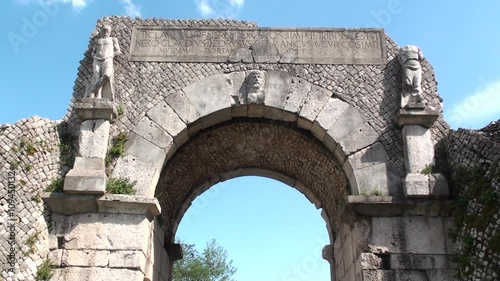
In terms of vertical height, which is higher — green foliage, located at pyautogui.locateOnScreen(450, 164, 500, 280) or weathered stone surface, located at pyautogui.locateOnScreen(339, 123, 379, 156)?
weathered stone surface, located at pyautogui.locateOnScreen(339, 123, 379, 156)

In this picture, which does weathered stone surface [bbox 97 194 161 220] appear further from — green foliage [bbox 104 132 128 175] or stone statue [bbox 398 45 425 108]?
stone statue [bbox 398 45 425 108]

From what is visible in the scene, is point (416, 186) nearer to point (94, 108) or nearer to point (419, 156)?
point (419, 156)

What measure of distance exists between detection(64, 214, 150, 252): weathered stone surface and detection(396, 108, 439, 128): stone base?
4.16 meters

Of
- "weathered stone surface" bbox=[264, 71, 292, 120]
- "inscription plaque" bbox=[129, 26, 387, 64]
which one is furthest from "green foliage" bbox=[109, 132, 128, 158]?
"weathered stone surface" bbox=[264, 71, 292, 120]

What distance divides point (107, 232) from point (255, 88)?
10.3ft

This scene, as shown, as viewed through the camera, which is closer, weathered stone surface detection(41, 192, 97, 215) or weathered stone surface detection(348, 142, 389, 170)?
weathered stone surface detection(41, 192, 97, 215)

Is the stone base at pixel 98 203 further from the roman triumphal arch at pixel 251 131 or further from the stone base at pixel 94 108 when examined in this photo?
the stone base at pixel 94 108

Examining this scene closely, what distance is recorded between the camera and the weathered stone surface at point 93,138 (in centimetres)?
732

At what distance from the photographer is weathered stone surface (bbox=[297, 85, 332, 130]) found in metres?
7.84

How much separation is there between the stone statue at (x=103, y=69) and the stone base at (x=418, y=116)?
4520 millimetres

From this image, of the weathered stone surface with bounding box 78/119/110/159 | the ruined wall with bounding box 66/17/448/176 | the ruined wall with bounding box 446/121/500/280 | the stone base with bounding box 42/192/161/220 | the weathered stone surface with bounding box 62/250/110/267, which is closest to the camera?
the ruined wall with bounding box 446/121/500/280

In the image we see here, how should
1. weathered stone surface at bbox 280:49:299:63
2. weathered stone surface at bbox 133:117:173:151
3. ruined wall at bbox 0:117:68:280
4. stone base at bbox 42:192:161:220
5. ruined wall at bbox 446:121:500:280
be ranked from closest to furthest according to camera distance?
ruined wall at bbox 446:121:500:280 → ruined wall at bbox 0:117:68:280 → stone base at bbox 42:192:161:220 → weathered stone surface at bbox 133:117:173:151 → weathered stone surface at bbox 280:49:299:63

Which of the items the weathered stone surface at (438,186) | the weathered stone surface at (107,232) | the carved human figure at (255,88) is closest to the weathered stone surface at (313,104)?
the carved human figure at (255,88)

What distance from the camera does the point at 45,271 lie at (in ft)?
21.8
